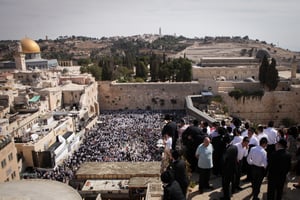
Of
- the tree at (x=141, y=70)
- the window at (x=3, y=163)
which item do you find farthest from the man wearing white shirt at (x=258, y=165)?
the tree at (x=141, y=70)

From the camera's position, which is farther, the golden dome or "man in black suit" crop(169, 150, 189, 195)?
the golden dome

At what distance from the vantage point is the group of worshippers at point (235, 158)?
488 centimetres

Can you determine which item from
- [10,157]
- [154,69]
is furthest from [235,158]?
[154,69]

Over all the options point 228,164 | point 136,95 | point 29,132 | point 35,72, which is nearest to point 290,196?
point 228,164

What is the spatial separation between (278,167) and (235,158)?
71cm

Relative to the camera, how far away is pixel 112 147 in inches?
757

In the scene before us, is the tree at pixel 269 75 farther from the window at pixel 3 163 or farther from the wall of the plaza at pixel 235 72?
the window at pixel 3 163

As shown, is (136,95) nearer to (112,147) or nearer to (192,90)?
(192,90)

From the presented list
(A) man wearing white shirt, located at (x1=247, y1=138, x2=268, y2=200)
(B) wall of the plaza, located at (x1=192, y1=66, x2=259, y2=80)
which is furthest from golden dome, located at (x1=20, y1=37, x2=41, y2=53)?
(A) man wearing white shirt, located at (x1=247, y1=138, x2=268, y2=200)

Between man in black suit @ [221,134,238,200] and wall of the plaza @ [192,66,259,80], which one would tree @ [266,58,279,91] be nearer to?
wall of the plaza @ [192,66,259,80]

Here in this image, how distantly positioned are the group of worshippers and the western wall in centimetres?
2167

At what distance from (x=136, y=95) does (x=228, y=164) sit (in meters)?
26.7

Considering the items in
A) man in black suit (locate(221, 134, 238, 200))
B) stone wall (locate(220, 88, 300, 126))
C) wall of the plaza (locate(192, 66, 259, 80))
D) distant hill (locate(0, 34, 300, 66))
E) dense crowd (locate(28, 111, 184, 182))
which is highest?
distant hill (locate(0, 34, 300, 66))

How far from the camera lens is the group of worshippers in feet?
16.0
